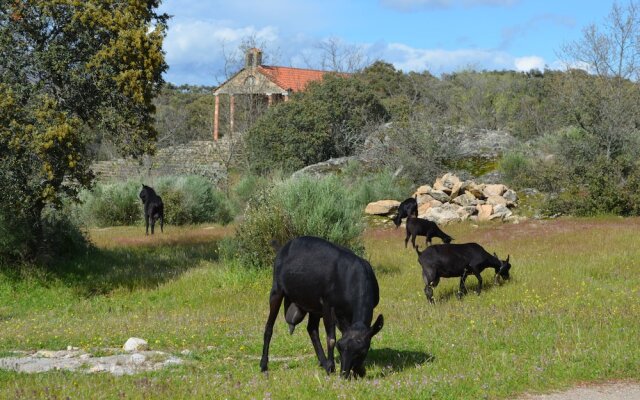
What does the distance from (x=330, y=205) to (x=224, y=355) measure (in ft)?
30.9

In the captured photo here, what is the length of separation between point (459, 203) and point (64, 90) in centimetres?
1734

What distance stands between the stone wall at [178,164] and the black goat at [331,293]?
30.6m

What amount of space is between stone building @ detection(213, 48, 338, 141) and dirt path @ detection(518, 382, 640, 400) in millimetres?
43021

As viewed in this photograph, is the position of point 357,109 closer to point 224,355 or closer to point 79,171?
point 79,171

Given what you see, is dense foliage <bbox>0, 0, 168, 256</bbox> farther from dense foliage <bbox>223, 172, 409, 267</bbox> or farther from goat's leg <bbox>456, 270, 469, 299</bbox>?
goat's leg <bbox>456, 270, 469, 299</bbox>

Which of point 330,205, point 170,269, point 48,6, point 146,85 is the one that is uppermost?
point 48,6

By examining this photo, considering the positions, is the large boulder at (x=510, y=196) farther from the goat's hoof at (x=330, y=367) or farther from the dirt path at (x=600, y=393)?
the goat's hoof at (x=330, y=367)

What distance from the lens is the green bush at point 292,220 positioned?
18375mm

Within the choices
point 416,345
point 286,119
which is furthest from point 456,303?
point 286,119

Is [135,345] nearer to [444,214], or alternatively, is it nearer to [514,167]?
[444,214]

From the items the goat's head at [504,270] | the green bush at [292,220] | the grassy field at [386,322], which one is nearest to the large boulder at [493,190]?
the grassy field at [386,322]

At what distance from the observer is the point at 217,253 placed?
75.8ft

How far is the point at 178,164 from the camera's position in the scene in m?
47.7

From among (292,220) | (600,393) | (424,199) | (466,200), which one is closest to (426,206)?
(424,199)
